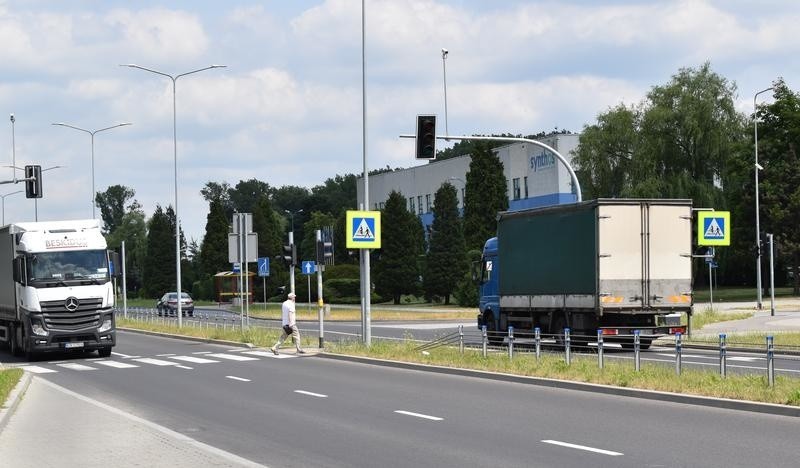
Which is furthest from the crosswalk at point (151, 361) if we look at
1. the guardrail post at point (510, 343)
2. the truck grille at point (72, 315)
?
the guardrail post at point (510, 343)

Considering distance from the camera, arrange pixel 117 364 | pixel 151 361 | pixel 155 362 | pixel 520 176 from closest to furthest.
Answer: pixel 117 364 < pixel 155 362 < pixel 151 361 < pixel 520 176

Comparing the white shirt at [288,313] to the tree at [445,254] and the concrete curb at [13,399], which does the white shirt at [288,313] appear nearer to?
the concrete curb at [13,399]

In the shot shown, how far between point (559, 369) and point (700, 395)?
457 centimetres

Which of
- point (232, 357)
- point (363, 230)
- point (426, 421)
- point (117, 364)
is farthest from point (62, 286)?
point (426, 421)

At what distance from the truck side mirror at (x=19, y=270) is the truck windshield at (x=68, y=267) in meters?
0.21

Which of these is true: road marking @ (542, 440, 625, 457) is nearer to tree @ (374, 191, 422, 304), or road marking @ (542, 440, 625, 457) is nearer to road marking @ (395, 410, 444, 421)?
road marking @ (395, 410, 444, 421)

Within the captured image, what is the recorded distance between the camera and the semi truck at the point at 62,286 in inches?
1225

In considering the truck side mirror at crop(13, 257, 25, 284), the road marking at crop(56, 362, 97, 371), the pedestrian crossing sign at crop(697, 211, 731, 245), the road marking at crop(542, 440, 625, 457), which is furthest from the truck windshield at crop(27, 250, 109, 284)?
the road marking at crop(542, 440, 625, 457)

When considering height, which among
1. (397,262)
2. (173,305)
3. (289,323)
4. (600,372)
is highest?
(397,262)

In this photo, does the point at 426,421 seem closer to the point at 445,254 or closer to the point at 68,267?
the point at 68,267

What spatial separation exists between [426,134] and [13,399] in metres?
15.2

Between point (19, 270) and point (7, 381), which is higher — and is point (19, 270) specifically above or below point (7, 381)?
above

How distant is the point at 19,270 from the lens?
31.4 meters

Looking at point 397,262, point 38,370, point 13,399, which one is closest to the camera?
point 13,399
